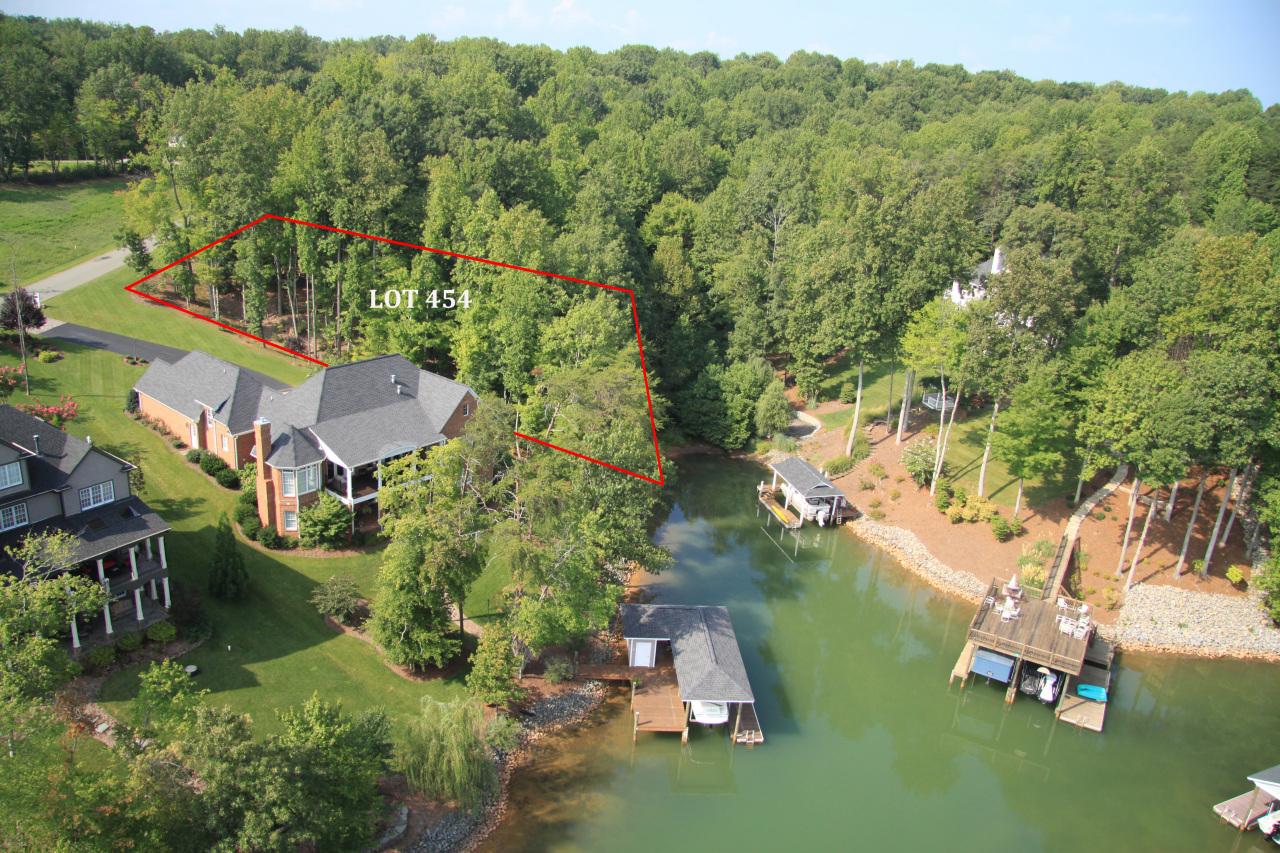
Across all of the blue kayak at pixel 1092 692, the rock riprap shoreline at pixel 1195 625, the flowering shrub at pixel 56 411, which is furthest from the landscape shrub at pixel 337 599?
the rock riprap shoreline at pixel 1195 625

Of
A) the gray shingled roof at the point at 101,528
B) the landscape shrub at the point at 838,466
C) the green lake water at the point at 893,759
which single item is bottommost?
the green lake water at the point at 893,759

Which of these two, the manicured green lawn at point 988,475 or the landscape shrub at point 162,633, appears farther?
the manicured green lawn at point 988,475

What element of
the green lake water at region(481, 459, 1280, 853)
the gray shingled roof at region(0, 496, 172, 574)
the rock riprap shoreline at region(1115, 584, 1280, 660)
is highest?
the gray shingled roof at region(0, 496, 172, 574)

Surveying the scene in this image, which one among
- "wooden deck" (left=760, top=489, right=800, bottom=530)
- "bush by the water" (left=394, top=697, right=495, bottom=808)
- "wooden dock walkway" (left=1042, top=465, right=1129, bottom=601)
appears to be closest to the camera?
"bush by the water" (left=394, top=697, right=495, bottom=808)

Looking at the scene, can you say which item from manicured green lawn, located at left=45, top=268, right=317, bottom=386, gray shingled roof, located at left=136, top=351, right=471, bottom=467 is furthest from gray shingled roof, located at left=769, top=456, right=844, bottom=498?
manicured green lawn, located at left=45, top=268, right=317, bottom=386

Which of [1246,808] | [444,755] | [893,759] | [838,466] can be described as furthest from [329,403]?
[1246,808]

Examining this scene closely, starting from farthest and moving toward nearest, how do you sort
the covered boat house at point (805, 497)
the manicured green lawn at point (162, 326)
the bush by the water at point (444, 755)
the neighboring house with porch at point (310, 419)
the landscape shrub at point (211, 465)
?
the manicured green lawn at point (162, 326), the covered boat house at point (805, 497), the landscape shrub at point (211, 465), the neighboring house with porch at point (310, 419), the bush by the water at point (444, 755)

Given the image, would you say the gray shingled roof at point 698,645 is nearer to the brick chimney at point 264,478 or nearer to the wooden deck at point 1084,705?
the wooden deck at point 1084,705

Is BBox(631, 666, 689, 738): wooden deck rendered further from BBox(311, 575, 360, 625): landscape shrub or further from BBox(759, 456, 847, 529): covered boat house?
BBox(759, 456, 847, 529): covered boat house
